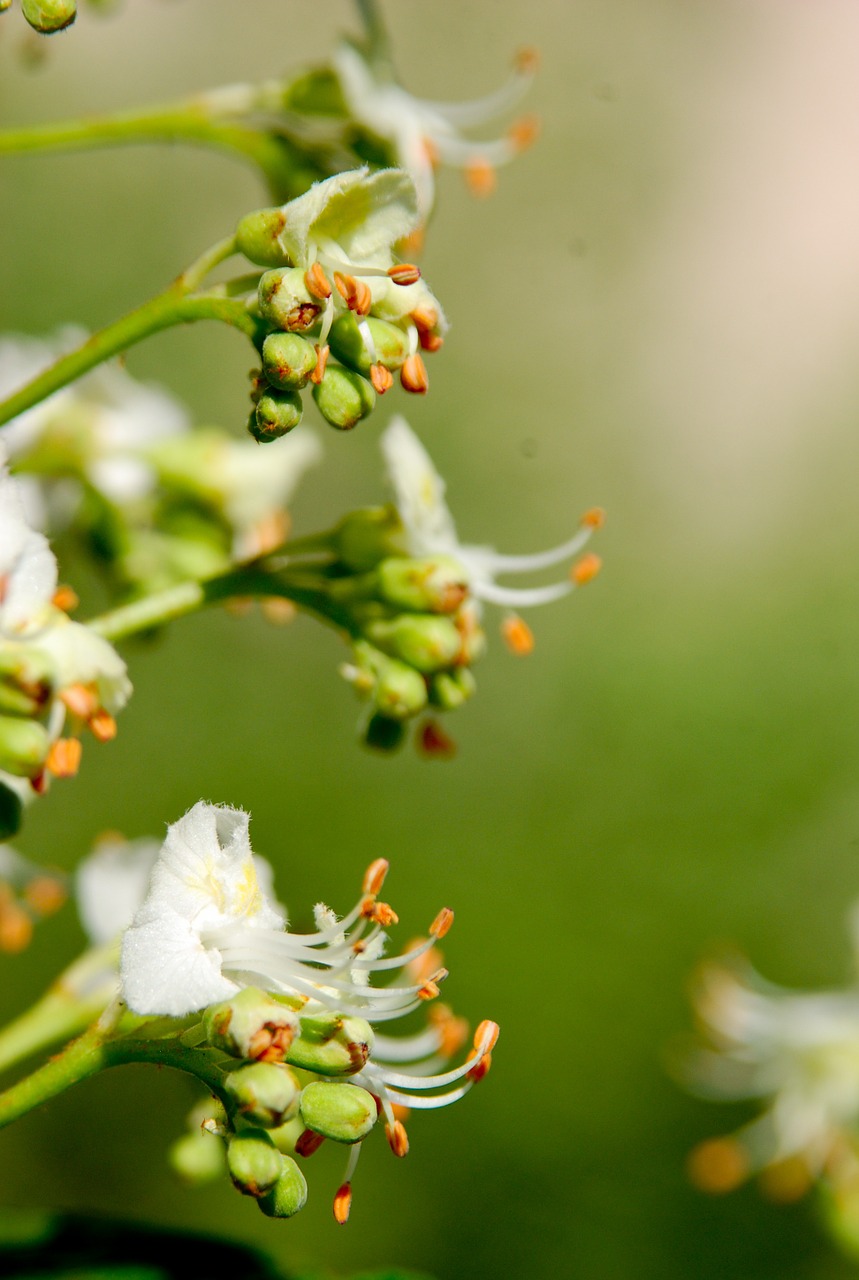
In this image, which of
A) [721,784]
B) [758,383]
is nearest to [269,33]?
[758,383]

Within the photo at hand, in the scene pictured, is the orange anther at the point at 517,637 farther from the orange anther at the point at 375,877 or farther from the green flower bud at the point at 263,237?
the green flower bud at the point at 263,237

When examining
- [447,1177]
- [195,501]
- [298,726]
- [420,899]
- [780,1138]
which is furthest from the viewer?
[298,726]

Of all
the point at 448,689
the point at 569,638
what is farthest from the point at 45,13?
the point at 569,638

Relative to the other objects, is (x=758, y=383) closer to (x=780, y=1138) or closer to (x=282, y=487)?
(x=780, y=1138)

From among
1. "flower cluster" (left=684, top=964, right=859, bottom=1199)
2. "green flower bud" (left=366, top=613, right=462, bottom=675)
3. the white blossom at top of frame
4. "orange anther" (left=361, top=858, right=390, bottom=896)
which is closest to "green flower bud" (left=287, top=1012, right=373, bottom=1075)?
"orange anther" (left=361, top=858, right=390, bottom=896)

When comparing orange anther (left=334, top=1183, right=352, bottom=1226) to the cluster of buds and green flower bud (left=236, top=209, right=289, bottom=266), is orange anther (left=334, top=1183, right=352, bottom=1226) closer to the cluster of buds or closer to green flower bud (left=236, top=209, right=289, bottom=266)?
the cluster of buds

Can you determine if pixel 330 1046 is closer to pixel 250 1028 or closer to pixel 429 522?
pixel 250 1028
